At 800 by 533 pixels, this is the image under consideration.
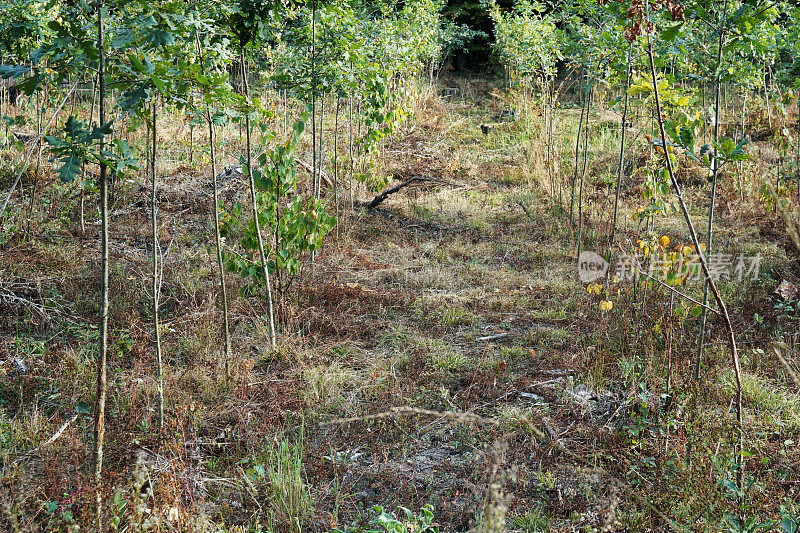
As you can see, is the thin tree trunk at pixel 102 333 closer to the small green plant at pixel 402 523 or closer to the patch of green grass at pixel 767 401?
the small green plant at pixel 402 523

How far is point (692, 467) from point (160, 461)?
2262 mm

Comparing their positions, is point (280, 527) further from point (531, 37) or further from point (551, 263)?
point (531, 37)

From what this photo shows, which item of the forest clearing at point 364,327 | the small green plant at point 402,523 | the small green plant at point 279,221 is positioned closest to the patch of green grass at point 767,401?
the forest clearing at point 364,327

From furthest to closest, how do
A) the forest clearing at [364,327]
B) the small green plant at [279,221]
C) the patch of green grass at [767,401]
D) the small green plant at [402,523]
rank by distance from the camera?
the small green plant at [279,221], the patch of green grass at [767,401], the forest clearing at [364,327], the small green plant at [402,523]

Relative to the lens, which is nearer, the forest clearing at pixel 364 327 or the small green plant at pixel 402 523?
the small green plant at pixel 402 523

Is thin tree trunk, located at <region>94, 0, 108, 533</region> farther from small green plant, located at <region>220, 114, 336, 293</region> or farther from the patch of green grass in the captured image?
the patch of green grass

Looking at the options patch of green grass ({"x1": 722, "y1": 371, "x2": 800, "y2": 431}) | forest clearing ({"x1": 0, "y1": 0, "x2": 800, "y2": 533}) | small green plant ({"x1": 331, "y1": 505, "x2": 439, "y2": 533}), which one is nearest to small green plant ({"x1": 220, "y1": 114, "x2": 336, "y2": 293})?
forest clearing ({"x1": 0, "y1": 0, "x2": 800, "y2": 533})

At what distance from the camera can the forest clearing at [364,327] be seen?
7.51ft

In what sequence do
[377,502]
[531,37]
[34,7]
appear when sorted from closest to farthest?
[377,502]
[34,7]
[531,37]

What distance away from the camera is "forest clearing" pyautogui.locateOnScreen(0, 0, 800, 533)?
2.29 metres

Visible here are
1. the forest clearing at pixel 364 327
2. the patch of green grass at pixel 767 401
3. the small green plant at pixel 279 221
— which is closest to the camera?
the forest clearing at pixel 364 327

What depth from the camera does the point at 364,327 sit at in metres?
4.27

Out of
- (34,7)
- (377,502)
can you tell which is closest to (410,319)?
(377,502)

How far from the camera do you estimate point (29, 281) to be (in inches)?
173
